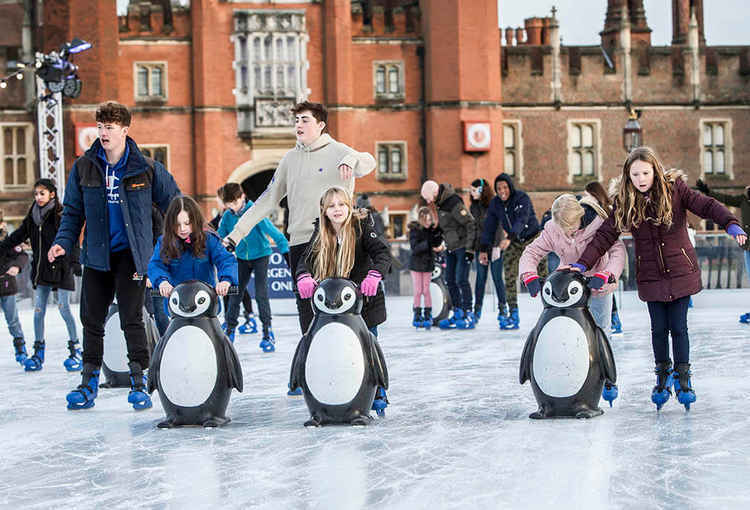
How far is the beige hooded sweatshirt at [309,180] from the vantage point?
6.61 meters

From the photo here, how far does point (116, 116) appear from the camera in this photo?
6.50 metres

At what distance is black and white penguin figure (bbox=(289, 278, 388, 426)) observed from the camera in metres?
5.75

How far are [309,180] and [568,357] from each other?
75.2 inches

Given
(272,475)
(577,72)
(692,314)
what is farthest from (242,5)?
(272,475)

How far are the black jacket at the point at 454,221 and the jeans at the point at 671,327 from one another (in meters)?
5.85

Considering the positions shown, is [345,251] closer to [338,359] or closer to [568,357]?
[338,359]

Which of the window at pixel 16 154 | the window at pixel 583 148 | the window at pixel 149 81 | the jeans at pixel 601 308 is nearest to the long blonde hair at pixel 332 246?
the jeans at pixel 601 308

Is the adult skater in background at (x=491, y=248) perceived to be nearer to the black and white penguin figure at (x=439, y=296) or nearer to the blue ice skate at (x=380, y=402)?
the black and white penguin figure at (x=439, y=296)

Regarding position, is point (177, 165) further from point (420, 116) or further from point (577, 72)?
point (577, 72)

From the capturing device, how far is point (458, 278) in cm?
1216

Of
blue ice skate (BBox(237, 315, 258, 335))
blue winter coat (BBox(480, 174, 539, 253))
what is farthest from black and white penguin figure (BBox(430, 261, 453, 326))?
blue ice skate (BBox(237, 315, 258, 335))

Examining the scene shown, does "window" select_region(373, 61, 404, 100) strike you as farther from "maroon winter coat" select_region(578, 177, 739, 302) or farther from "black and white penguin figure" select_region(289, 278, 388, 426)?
"black and white penguin figure" select_region(289, 278, 388, 426)

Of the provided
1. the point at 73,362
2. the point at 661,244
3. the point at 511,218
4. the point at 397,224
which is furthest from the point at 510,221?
the point at 397,224

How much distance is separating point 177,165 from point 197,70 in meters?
2.54
